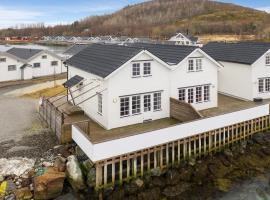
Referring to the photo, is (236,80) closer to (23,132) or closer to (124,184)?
(124,184)

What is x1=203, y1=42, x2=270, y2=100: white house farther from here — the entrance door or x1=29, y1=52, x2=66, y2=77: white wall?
x1=29, y1=52, x2=66, y2=77: white wall

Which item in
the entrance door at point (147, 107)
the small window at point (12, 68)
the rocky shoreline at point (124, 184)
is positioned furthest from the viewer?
the small window at point (12, 68)

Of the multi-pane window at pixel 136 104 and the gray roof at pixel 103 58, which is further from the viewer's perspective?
the multi-pane window at pixel 136 104

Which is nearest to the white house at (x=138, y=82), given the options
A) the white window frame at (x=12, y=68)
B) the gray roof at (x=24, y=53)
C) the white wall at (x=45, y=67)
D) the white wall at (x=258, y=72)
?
the white wall at (x=258, y=72)

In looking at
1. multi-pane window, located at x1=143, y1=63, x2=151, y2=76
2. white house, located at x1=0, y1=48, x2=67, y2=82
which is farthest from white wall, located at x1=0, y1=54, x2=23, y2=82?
multi-pane window, located at x1=143, y1=63, x2=151, y2=76

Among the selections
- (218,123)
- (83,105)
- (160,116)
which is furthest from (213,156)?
(83,105)

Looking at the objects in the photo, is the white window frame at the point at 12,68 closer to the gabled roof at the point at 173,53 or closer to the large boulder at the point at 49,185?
the gabled roof at the point at 173,53

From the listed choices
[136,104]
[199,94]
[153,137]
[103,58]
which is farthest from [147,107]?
[199,94]
